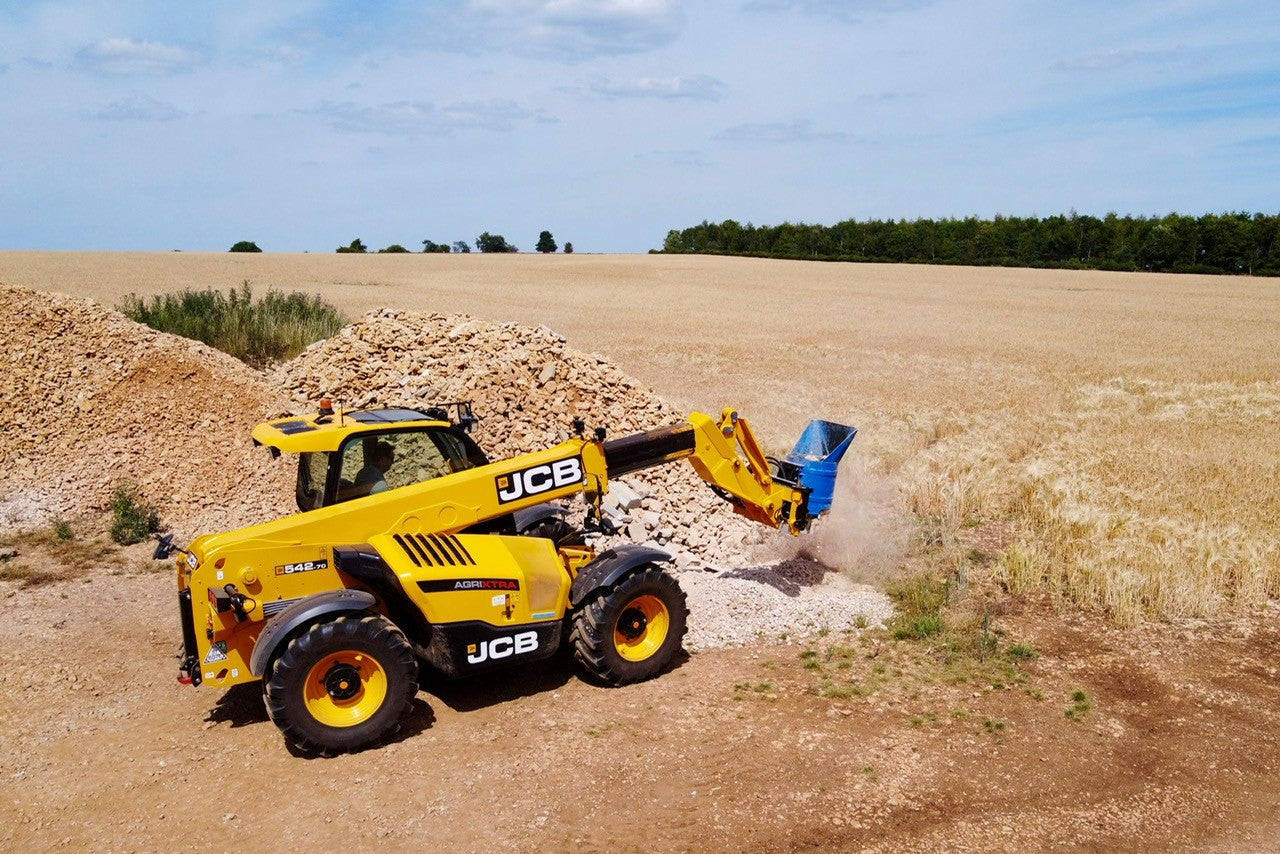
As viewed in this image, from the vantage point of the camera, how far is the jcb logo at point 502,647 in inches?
306

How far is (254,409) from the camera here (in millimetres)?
14273

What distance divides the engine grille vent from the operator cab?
53cm

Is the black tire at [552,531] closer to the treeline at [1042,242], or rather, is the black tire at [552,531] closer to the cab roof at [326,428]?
the cab roof at [326,428]

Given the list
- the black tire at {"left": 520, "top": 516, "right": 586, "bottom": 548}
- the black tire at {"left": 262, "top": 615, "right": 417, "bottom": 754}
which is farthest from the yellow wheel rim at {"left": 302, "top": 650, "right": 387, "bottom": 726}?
the black tire at {"left": 520, "top": 516, "right": 586, "bottom": 548}

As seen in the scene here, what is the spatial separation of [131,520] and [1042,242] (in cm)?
7371

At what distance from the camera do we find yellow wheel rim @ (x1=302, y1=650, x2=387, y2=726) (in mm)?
7180

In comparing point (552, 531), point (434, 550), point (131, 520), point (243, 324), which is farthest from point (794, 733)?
point (243, 324)

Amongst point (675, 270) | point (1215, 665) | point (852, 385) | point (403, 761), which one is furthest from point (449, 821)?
point (675, 270)

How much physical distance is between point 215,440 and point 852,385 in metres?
14.9

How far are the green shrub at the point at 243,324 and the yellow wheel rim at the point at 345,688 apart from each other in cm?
1284

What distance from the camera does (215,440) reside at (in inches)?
549

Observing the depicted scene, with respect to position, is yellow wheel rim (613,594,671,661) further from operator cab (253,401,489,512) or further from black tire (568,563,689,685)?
operator cab (253,401,489,512)

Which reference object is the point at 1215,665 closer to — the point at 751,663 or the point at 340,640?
the point at 751,663

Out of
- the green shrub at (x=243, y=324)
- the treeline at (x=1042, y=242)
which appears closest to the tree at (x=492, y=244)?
the treeline at (x=1042, y=242)
